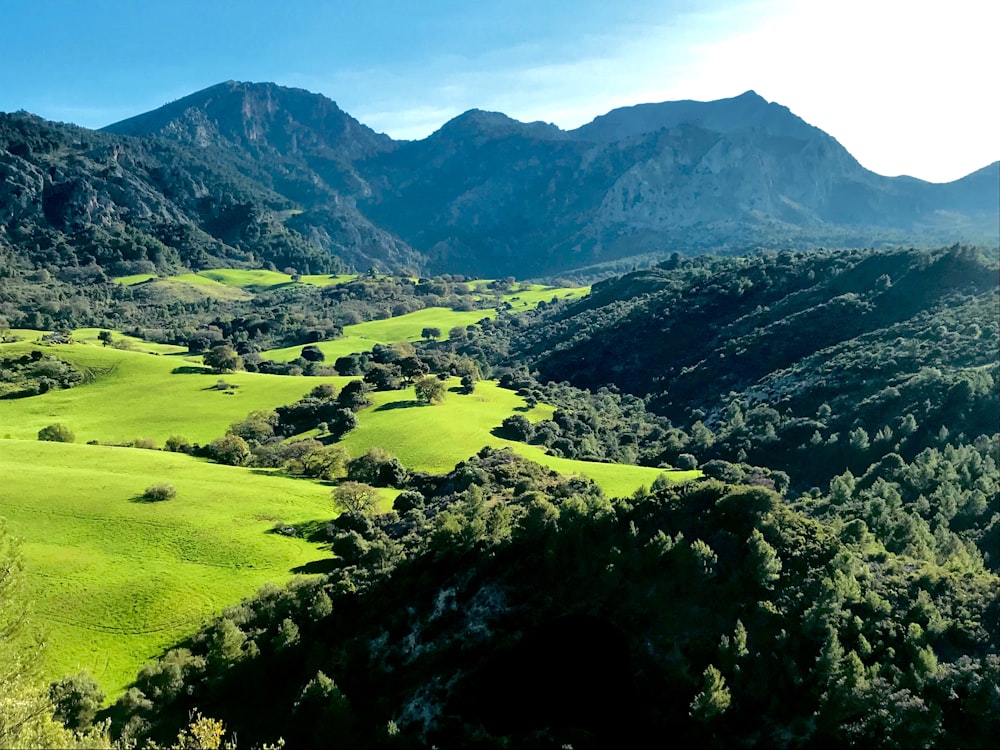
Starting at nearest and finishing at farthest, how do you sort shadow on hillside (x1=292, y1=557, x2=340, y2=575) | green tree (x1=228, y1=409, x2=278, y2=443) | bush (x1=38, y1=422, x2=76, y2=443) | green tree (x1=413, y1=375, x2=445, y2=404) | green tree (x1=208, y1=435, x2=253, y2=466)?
shadow on hillside (x1=292, y1=557, x2=340, y2=575), green tree (x1=208, y1=435, x2=253, y2=466), bush (x1=38, y1=422, x2=76, y2=443), green tree (x1=228, y1=409, x2=278, y2=443), green tree (x1=413, y1=375, x2=445, y2=404)

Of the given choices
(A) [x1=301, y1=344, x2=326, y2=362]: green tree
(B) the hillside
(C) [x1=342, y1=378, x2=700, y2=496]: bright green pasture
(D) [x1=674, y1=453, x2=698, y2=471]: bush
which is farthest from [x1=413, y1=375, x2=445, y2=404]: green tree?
(A) [x1=301, y1=344, x2=326, y2=362]: green tree

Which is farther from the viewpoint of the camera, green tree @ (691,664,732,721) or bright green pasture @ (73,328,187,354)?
bright green pasture @ (73,328,187,354)

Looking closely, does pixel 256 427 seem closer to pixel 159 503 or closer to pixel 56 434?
pixel 56 434

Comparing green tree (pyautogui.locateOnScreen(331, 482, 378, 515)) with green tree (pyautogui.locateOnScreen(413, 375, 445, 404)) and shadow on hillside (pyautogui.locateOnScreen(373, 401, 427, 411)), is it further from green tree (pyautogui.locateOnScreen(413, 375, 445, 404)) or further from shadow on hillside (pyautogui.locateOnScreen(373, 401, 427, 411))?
green tree (pyautogui.locateOnScreen(413, 375, 445, 404))

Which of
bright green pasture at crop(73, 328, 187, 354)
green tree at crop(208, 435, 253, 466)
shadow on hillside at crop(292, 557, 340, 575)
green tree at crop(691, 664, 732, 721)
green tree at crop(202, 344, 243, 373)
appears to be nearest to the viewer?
green tree at crop(691, 664, 732, 721)

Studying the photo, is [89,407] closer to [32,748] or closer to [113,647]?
[113,647]
